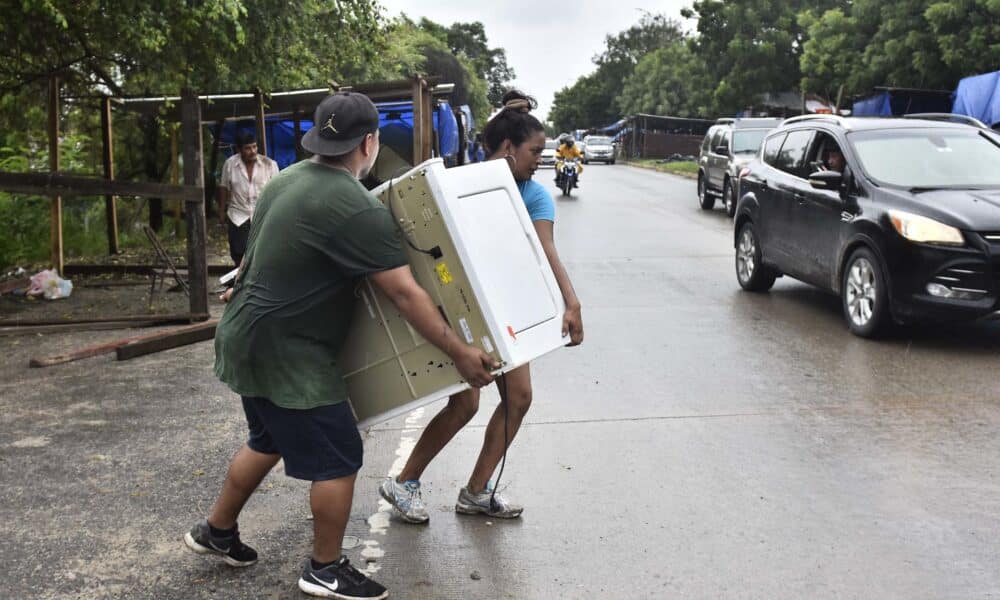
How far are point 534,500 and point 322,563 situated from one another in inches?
53.4

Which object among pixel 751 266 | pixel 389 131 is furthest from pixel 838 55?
pixel 751 266

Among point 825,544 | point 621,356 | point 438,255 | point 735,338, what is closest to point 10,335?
point 621,356

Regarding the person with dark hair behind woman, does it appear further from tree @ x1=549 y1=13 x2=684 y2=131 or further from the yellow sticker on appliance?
tree @ x1=549 y1=13 x2=684 y2=131

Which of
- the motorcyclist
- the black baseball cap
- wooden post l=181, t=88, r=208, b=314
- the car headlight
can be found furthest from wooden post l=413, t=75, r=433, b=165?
the motorcyclist

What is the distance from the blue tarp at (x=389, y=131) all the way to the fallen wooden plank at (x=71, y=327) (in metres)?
5.71

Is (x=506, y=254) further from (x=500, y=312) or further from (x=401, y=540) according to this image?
(x=401, y=540)

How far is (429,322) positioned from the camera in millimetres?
3539

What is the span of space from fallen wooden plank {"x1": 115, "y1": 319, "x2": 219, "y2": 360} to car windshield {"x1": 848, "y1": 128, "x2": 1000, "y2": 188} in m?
5.67

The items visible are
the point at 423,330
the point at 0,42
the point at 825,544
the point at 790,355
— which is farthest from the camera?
the point at 0,42

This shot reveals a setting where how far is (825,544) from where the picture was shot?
4164mm

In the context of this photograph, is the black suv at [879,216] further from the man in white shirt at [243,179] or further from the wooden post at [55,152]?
the wooden post at [55,152]

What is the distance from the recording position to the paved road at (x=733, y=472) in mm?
3916

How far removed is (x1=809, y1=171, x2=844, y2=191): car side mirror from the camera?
348 inches

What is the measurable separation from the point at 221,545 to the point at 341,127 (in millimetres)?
1629
